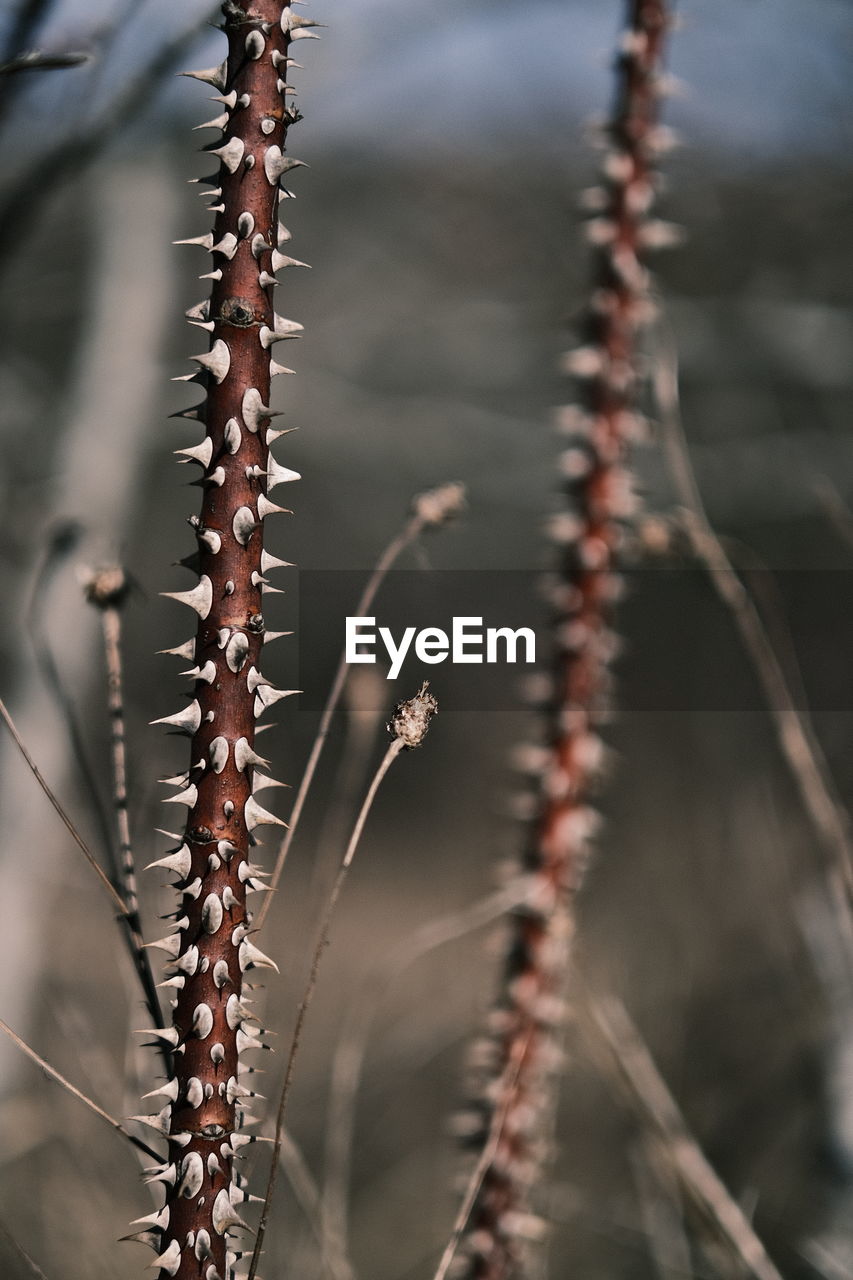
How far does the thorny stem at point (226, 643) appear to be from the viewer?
1.38 feet

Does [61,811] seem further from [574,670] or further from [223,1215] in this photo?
[574,670]

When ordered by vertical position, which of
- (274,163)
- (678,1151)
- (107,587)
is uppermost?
(274,163)

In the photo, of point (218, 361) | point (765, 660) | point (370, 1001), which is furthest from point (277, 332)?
point (370, 1001)

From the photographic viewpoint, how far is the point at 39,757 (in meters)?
1.73

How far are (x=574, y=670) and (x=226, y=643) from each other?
0.43m

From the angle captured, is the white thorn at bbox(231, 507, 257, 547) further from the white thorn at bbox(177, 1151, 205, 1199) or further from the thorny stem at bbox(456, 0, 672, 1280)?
the thorny stem at bbox(456, 0, 672, 1280)

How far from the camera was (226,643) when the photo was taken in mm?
430

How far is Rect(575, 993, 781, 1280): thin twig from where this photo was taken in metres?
0.74

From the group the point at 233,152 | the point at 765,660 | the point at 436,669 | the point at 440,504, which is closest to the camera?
the point at 233,152

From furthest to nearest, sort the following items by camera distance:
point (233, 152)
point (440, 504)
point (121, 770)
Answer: point (440, 504) → point (121, 770) → point (233, 152)

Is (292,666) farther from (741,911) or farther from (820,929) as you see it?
(820,929)

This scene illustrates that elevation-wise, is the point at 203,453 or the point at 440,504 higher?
the point at 203,453

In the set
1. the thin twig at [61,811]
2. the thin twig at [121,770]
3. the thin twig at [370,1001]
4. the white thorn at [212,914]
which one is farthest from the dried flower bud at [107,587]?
the thin twig at [370,1001]

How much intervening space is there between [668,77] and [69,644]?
4.10 ft
